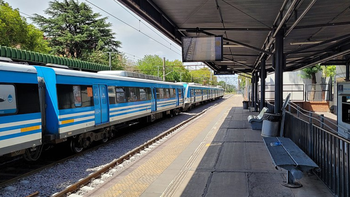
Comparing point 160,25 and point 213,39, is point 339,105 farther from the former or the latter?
point 160,25

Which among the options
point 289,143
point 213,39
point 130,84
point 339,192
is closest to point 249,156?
point 289,143

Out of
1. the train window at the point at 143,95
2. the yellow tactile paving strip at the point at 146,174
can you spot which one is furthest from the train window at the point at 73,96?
the train window at the point at 143,95

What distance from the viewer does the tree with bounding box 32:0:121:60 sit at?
39.8m

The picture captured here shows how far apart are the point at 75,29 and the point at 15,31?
712 inches

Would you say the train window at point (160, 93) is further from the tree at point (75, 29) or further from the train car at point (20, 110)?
the tree at point (75, 29)

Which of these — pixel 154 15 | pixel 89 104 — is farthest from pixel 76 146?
pixel 154 15

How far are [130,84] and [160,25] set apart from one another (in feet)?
13.7

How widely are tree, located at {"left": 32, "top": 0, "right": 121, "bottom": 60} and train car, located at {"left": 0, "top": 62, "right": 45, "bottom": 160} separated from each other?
33.1 meters

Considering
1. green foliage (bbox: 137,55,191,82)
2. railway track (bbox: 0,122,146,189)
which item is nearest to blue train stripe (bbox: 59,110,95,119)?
railway track (bbox: 0,122,146,189)

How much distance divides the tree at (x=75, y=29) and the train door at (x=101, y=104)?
30.1 metres

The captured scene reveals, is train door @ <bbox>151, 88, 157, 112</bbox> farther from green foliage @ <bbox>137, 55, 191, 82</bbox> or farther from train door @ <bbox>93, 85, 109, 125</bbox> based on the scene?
green foliage @ <bbox>137, 55, 191, 82</bbox>

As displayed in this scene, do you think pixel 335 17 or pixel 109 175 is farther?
pixel 335 17

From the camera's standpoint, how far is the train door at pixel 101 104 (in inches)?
393

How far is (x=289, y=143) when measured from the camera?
6730mm
